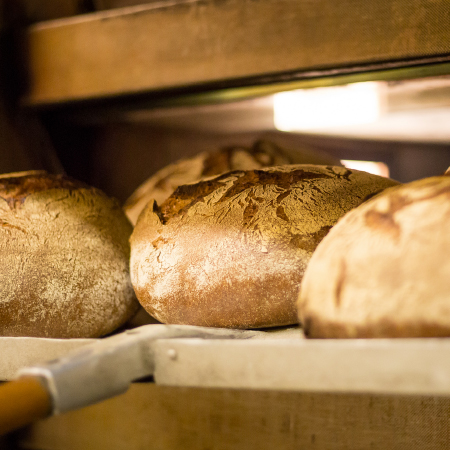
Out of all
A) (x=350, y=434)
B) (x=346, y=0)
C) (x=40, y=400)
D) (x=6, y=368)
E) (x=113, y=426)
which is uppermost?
(x=346, y=0)

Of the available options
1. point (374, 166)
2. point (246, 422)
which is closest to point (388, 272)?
point (246, 422)

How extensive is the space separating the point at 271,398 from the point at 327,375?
2.16 ft

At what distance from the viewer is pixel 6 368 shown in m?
0.70

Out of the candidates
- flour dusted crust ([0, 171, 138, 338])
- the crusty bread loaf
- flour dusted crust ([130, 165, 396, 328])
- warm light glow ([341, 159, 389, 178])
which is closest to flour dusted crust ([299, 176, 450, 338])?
flour dusted crust ([130, 165, 396, 328])

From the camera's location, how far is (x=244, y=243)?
27.3 inches

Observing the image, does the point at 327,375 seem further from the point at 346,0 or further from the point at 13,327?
the point at 346,0

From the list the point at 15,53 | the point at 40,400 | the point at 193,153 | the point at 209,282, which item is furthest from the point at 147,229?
the point at 193,153

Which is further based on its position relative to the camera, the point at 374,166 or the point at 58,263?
the point at 374,166

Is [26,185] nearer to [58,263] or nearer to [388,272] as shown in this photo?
[58,263]

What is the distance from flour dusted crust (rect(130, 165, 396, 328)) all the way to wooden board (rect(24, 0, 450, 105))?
356 mm

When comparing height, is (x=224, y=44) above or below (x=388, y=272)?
above

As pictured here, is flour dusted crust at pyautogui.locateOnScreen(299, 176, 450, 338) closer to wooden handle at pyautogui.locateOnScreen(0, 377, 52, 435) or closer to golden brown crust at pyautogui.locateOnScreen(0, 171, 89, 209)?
wooden handle at pyautogui.locateOnScreen(0, 377, 52, 435)

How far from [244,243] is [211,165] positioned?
0.49m

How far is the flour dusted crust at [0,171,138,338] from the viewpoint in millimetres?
785
